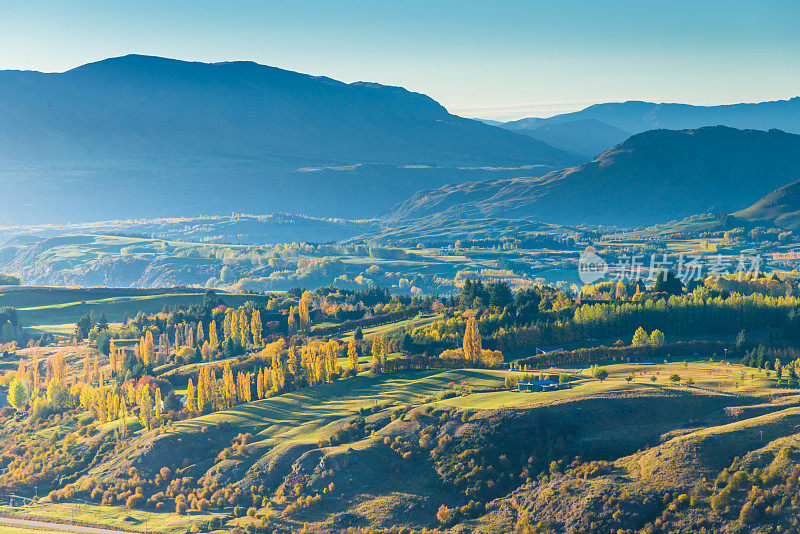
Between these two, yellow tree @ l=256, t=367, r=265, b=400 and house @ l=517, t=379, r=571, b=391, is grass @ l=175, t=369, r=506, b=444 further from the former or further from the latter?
house @ l=517, t=379, r=571, b=391

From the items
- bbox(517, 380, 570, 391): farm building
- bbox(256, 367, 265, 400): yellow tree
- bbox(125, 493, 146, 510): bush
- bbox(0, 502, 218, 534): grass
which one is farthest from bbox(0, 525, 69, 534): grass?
bbox(517, 380, 570, 391): farm building

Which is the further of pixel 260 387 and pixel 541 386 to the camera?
pixel 260 387

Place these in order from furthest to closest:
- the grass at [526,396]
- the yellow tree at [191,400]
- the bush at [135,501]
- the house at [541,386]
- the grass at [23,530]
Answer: the yellow tree at [191,400], the house at [541,386], the grass at [526,396], the bush at [135,501], the grass at [23,530]

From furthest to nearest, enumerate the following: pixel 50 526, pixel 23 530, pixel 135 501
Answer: pixel 135 501
pixel 50 526
pixel 23 530

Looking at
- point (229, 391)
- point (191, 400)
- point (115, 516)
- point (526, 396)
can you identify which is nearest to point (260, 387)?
point (229, 391)

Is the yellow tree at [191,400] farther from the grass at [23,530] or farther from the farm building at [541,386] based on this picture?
the farm building at [541,386]

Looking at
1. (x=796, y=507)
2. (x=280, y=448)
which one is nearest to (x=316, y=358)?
(x=280, y=448)

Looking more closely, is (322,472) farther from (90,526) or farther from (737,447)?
(737,447)

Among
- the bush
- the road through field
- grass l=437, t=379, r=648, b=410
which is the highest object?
grass l=437, t=379, r=648, b=410

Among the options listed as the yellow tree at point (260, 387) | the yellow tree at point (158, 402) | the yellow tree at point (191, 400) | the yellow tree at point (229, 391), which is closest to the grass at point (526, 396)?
the yellow tree at point (260, 387)

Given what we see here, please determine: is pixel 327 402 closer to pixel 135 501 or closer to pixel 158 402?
pixel 158 402

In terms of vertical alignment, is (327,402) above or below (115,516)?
above
